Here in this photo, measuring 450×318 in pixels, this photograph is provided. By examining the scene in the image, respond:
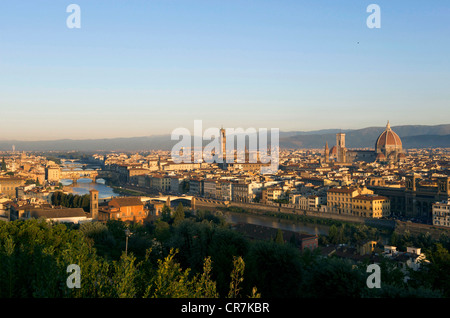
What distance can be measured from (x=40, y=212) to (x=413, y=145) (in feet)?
320

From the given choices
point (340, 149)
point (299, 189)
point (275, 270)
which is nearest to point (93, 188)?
Answer: point (299, 189)

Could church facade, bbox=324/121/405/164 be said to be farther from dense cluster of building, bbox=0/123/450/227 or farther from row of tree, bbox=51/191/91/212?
row of tree, bbox=51/191/91/212

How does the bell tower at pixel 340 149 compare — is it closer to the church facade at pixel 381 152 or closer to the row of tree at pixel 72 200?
the church facade at pixel 381 152

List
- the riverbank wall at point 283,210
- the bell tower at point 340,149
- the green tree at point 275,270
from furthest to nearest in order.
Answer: the bell tower at point 340,149, the riverbank wall at point 283,210, the green tree at point 275,270

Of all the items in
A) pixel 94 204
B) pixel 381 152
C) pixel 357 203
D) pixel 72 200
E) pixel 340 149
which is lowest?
pixel 357 203

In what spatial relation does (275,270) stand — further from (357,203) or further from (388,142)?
(388,142)

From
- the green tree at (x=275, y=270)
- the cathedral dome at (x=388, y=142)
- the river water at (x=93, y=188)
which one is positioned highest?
the cathedral dome at (x=388, y=142)

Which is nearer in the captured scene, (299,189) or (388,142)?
(299,189)

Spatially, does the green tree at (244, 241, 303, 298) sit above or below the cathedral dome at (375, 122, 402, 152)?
below

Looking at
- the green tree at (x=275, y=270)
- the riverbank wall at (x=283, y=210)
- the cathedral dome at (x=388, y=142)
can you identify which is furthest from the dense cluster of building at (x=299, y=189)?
the green tree at (x=275, y=270)

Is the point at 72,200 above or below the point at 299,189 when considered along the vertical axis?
above

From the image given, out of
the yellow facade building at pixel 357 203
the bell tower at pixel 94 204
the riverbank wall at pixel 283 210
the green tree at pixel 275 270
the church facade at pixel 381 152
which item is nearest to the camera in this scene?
the green tree at pixel 275 270

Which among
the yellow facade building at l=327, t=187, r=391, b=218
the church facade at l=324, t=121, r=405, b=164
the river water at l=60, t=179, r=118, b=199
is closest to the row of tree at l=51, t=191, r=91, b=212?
the river water at l=60, t=179, r=118, b=199
